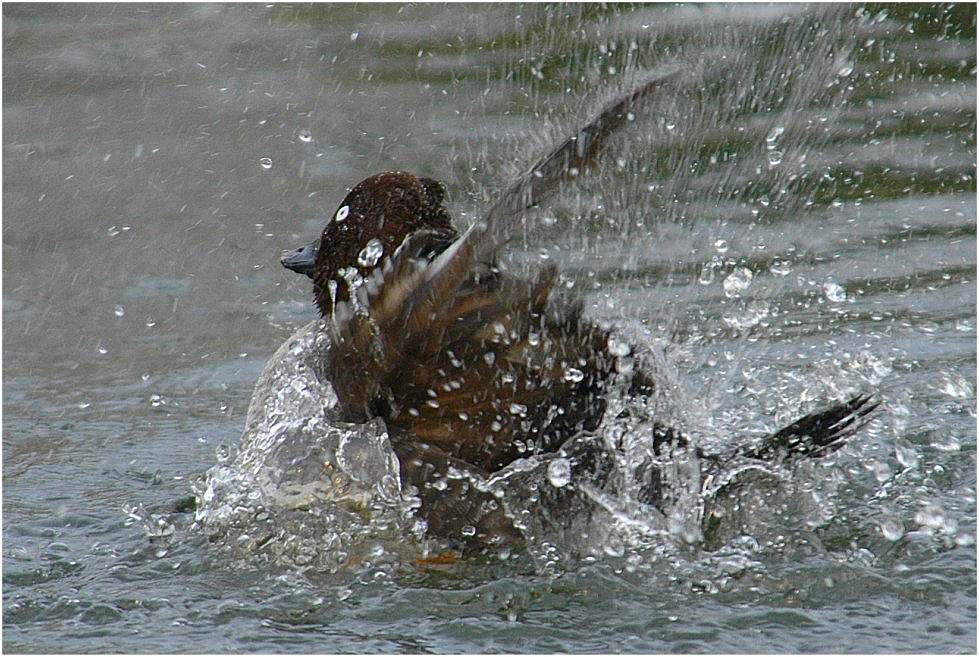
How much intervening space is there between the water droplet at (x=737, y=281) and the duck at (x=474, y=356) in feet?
7.75

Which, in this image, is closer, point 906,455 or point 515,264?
point 515,264

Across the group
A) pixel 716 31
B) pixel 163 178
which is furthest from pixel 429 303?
pixel 163 178

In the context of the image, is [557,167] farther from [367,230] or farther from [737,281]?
[737,281]

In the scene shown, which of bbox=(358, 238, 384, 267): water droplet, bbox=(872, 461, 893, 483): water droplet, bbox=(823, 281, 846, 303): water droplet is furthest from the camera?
bbox=(823, 281, 846, 303): water droplet

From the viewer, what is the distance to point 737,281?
21.6 ft

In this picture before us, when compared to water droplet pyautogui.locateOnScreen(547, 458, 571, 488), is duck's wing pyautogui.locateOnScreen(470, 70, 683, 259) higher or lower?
higher

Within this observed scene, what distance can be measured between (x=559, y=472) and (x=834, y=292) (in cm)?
285

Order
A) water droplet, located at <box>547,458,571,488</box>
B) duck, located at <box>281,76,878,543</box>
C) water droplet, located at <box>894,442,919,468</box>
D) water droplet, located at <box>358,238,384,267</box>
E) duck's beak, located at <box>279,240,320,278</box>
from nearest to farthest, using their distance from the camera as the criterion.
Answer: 1. duck, located at <box>281,76,878,543</box>
2. water droplet, located at <box>547,458,571,488</box>
3. water droplet, located at <box>358,238,384,267</box>
4. duck's beak, located at <box>279,240,320,278</box>
5. water droplet, located at <box>894,442,919,468</box>

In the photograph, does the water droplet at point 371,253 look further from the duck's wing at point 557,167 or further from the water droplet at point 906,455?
the water droplet at point 906,455


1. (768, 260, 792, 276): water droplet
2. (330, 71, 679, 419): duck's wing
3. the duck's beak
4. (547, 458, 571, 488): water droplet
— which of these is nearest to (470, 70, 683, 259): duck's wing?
(330, 71, 679, 419): duck's wing

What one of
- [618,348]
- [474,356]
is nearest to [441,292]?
[474,356]

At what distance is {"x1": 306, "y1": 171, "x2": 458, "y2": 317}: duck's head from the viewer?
13.6ft

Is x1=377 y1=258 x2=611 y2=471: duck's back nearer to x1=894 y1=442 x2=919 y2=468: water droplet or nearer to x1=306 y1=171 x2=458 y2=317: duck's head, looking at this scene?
x1=306 y1=171 x2=458 y2=317: duck's head

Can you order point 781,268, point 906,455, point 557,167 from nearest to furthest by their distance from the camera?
point 557,167
point 906,455
point 781,268
